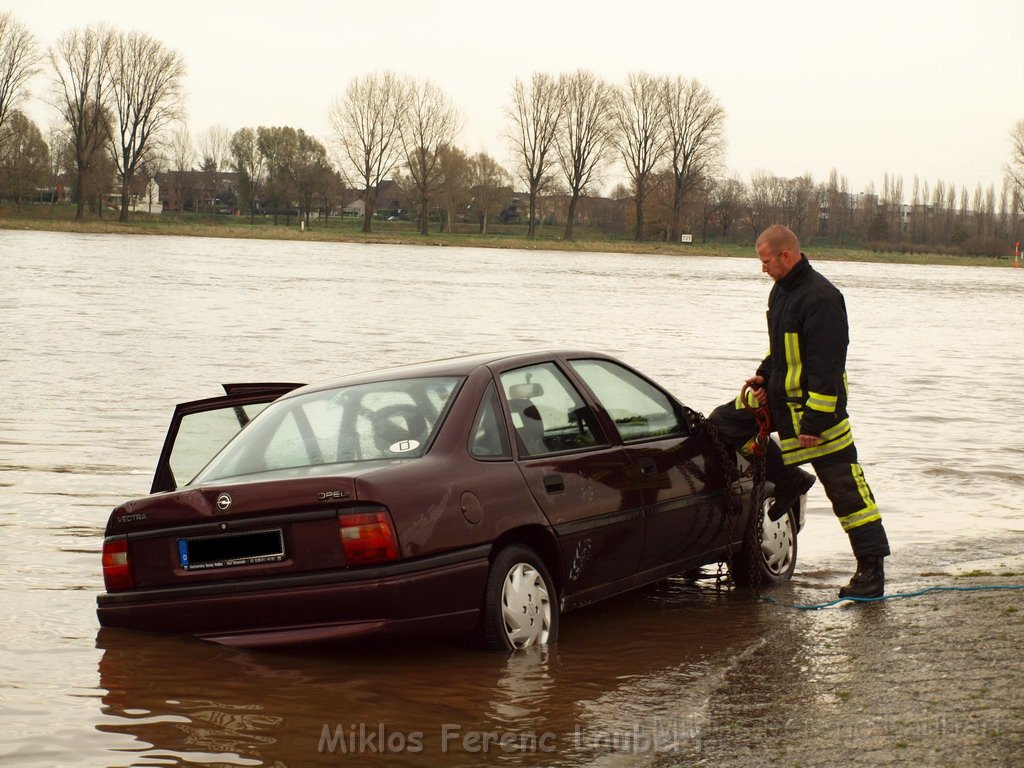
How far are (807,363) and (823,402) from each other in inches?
8.9

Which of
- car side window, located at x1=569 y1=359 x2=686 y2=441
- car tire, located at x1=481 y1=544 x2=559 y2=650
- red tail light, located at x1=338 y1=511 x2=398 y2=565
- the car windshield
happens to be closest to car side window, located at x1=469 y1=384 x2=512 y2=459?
the car windshield

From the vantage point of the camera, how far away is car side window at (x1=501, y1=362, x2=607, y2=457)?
6125 mm

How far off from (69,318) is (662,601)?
68.9 feet

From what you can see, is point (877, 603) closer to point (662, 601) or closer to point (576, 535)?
point (662, 601)

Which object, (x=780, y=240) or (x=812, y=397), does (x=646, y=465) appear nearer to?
(x=812, y=397)

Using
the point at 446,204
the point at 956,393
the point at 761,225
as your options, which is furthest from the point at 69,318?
the point at 761,225

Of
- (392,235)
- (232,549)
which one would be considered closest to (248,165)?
(392,235)

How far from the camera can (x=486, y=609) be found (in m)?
5.59

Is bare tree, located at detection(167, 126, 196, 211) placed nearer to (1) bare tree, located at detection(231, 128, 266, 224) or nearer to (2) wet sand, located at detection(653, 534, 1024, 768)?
(1) bare tree, located at detection(231, 128, 266, 224)

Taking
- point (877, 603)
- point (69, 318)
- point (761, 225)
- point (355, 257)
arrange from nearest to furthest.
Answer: point (877, 603), point (69, 318), point (355, 257), point (761, 225)

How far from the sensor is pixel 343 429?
5984 millimetres

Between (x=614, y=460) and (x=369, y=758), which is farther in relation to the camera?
(x=614, y=460)

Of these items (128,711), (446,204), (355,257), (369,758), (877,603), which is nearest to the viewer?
(369,758)

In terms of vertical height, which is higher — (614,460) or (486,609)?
(614,460)
